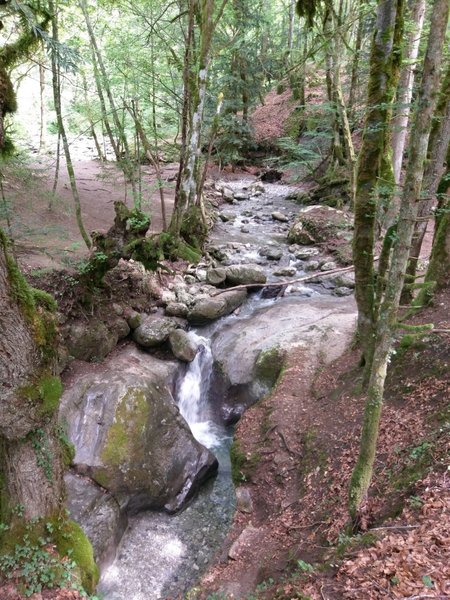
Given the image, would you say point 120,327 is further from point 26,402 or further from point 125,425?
point 26,402

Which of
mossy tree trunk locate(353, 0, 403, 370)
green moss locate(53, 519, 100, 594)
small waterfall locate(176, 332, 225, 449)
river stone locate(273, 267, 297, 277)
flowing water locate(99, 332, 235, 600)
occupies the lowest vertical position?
flowing water locate(99, 332, 235, 600)

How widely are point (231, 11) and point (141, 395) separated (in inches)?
709

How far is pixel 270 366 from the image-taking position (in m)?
8.34

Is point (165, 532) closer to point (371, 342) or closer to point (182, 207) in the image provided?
point (371, 342)

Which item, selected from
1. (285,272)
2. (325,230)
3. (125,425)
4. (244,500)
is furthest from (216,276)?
(244,500)

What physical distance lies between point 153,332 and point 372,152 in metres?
5.64

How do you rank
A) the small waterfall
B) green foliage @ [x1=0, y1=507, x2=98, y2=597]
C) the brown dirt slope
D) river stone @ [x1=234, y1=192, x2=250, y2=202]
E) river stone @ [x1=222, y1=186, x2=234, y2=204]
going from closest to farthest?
the brown dirt slope < green foliage @ [x1=0, y1=507, x2=98, y2=597] < the small waterfall < river stone @ [x1=222, y1=186, x2=234, y2=204] < river stone @ [x1=234, y1=192, x2=250, y2=202]

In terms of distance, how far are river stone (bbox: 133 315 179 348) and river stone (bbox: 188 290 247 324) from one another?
0.92 m

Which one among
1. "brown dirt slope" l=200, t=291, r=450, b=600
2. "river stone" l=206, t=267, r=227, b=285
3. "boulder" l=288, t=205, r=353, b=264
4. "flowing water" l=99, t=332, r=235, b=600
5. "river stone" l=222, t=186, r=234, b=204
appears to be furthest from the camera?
"river stone" l=222, t=186, r=234, b=204

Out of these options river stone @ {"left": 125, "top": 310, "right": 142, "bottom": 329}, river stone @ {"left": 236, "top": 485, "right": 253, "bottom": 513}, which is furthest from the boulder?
river stone @ {"left": 236, "top": 485, "right": 253, "bottom": 513}

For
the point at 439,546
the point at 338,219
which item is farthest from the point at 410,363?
the point at 338,219

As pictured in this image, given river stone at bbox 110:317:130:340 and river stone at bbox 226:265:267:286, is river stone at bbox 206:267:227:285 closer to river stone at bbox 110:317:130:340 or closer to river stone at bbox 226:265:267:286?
river stone at bbox 226:265:267:286

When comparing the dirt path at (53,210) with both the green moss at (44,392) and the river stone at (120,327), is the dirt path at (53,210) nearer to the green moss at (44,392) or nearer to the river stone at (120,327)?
the river stone at (120,327)

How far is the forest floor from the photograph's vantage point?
311 centimetres
